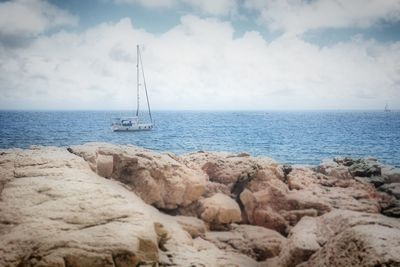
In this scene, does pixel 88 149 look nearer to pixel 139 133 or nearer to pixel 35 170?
pixel 35 170

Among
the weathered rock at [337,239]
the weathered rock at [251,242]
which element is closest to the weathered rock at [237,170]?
the weathered rock at [251,242]

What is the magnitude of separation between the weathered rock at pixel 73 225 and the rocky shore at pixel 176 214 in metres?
0.02

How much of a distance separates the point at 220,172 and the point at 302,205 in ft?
10.8

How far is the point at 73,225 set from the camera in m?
5.61

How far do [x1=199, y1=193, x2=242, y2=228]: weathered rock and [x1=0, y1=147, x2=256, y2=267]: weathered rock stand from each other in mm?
1722

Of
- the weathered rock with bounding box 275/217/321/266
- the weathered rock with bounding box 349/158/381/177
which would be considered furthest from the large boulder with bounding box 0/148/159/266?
the weathered rock with bounding box 349/158/381/177

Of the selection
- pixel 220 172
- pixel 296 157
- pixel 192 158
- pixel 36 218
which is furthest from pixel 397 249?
pixel 296 157

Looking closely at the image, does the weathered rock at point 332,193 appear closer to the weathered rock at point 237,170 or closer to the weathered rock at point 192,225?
the weathered rock at point 237,170

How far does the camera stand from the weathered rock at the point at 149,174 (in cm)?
897

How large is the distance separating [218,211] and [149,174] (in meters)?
2.51

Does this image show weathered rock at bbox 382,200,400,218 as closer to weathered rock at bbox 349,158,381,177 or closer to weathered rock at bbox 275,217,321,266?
weathered rock at bbox 275,217,321,266

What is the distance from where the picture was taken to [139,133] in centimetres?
7138

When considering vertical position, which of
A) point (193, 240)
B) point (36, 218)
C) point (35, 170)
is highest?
point (35, 170)

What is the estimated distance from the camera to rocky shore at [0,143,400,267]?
17.2 ft
